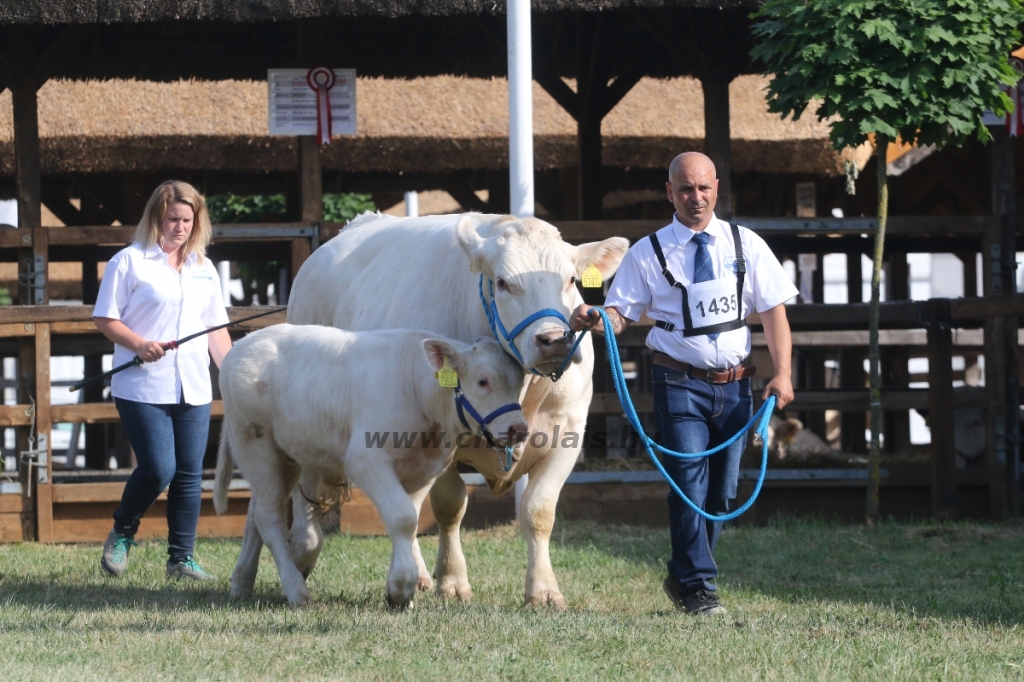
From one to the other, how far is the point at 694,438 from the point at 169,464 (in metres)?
2.65

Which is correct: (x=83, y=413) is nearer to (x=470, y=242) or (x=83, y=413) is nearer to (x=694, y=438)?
(x=470, y=242)

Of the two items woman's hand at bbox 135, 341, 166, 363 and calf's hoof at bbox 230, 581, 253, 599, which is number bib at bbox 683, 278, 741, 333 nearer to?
calf's hoof at bbox 230, 581, 253, 599

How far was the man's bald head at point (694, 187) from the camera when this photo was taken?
495 centimetres

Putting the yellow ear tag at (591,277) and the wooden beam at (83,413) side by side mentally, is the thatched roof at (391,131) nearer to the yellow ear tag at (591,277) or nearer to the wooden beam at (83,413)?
the wooden beam at (83,413)

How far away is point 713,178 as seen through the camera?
16.5ft

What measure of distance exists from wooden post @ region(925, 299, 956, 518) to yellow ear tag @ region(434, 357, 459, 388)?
4.87 m

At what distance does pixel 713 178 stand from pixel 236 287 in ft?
65.5

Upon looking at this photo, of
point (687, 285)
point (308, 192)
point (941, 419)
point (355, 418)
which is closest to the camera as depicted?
point (687, 285)

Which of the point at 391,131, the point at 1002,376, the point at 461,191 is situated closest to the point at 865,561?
the point at 1002,376

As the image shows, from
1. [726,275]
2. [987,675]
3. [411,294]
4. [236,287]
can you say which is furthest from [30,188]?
[236,287]

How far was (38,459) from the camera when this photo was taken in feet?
27.7

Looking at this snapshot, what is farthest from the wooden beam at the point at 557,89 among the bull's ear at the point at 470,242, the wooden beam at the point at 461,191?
the bull's ear at the point at 470,242

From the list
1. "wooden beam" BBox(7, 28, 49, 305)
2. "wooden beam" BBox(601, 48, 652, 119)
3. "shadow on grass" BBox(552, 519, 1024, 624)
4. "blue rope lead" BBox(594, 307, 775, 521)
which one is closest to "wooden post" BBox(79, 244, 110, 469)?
"wooden beam" BBox(7, 28, 49, 305)

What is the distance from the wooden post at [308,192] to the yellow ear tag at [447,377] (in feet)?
13.5
